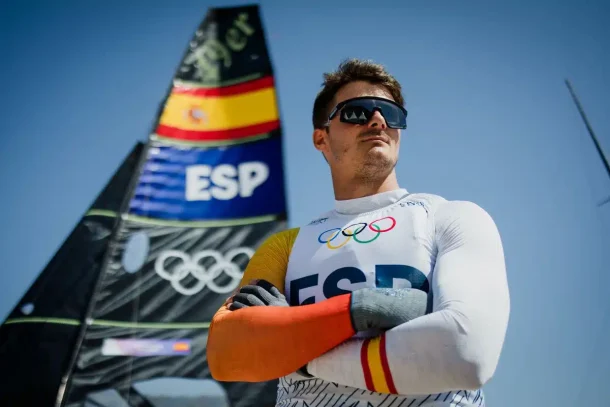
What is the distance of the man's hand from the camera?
2.32 m

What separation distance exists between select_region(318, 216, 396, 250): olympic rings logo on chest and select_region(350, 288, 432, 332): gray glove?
0.50 m

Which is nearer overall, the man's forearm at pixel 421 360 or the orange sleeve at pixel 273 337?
the man's forearm at pixel 421 360

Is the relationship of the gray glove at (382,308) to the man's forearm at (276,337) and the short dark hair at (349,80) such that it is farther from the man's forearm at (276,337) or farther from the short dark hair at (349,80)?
the short dark hair at (349,80)

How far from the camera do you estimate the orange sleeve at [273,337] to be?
2072mm

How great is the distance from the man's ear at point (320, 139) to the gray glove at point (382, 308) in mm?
1262

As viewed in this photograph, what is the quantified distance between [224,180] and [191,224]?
0.96 metres

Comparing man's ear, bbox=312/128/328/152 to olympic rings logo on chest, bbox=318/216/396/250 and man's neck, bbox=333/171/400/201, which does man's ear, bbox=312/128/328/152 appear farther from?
olympic rings logo on chest, bbox=318/216/396/250

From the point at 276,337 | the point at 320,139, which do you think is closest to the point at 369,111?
the point at 320,139

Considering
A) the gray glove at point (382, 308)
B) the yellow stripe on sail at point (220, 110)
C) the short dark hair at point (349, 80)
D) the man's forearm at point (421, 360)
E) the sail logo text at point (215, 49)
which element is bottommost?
the man's forearm at point (421, 360)

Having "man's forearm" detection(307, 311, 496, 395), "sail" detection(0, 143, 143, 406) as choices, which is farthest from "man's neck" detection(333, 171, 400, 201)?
"sail" detection(0, 143, 143, 406)

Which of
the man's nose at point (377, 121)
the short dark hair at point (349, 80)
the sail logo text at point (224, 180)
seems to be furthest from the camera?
the sail logo text at point (224, 180)

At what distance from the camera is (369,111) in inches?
114

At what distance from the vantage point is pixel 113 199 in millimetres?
10031

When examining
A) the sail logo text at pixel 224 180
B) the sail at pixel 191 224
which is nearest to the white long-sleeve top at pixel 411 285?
the sail at pixel 191 224
